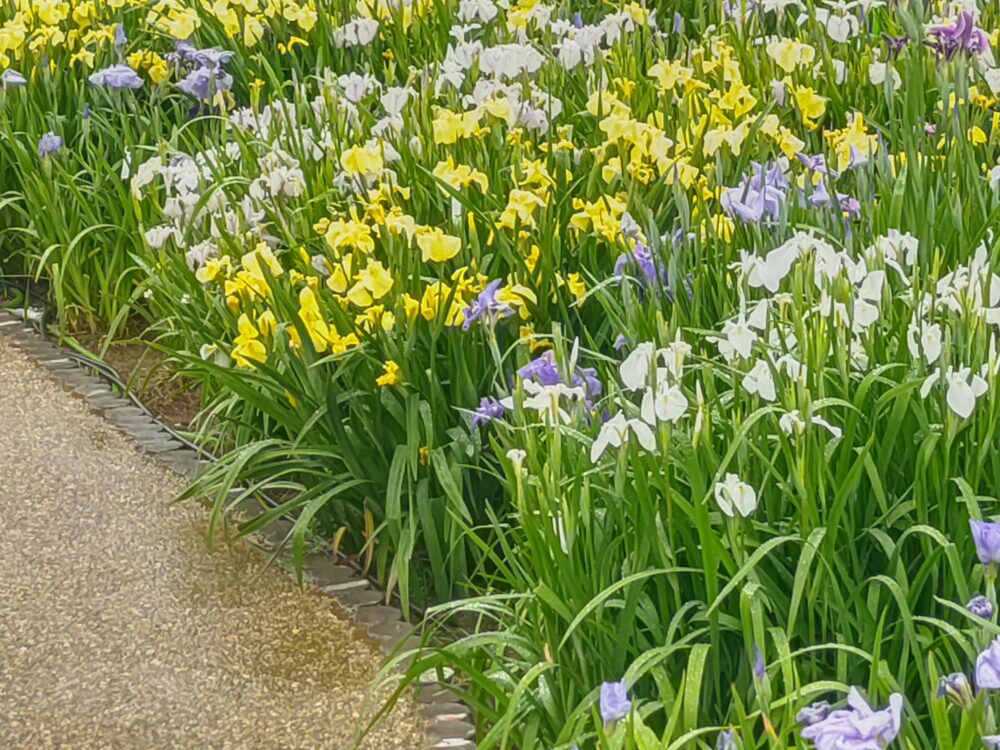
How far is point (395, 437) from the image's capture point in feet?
9.87

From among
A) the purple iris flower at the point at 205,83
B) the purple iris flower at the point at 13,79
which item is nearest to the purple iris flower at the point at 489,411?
the purple iris flower at the point at 205,83

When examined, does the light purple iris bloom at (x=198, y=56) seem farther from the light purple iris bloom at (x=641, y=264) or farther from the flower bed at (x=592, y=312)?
the light purple iris bloom at (x=641, y=264)

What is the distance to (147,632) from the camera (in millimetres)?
2881

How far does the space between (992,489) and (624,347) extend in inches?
30.1

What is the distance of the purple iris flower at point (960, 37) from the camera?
3357 millimetres

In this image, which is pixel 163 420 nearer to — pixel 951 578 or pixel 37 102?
pixel 37 102

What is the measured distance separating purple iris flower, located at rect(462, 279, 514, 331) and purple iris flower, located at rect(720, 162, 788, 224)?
482 millimetres

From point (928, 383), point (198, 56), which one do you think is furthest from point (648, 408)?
point (198, 56)

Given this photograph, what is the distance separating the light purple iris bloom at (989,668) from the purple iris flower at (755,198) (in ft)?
4.51

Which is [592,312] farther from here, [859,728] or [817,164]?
[859,728]

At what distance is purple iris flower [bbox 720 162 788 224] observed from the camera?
280 centimetres

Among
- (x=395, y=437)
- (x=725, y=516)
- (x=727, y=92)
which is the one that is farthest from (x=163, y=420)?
(x=725, y=516)

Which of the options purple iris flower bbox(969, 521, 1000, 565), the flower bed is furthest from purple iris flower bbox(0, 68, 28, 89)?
purple iris flower bbox(969, 521, 1000, 565)

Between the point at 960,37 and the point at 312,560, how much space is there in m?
1.90
